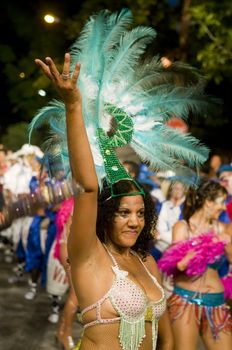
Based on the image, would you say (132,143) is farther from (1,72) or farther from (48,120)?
(1,72)

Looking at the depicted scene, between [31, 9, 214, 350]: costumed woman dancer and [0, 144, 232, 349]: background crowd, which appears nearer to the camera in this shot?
[31, 9, 214, 350]: costumed woman dancer

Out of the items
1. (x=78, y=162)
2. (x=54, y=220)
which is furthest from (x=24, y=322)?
(x=78, y=162)

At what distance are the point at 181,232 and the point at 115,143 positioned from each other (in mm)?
1855

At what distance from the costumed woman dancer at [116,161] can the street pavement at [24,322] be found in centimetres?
288

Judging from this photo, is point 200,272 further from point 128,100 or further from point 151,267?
point 128,100

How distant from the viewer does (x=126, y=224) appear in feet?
9.37

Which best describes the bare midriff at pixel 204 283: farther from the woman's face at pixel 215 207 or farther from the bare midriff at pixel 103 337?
the bare midriff at pixel 103 337

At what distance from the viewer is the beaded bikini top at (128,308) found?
264cm

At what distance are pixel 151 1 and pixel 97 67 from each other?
1307 centimetres

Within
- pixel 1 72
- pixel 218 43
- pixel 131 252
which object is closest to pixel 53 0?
pixel 1 72

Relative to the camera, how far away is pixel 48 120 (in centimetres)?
284

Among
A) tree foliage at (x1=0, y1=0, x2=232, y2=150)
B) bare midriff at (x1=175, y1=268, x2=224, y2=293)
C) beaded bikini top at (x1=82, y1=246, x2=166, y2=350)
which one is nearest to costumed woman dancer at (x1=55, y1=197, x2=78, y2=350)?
bare midriff at (x1=175, y1=268, x2=224, y2=293)

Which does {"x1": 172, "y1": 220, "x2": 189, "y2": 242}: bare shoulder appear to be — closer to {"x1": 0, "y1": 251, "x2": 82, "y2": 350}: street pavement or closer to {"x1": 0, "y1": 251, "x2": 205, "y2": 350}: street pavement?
{"x1": 0, "y1": 251, "x2": 205, "y2": 350}: street pavement

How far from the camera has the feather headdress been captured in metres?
2.78
